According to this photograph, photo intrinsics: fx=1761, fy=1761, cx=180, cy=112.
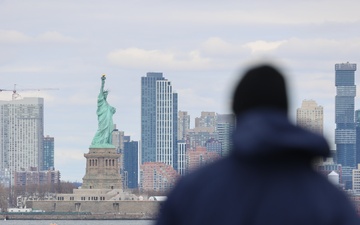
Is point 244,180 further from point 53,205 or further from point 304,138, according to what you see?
point 53,205

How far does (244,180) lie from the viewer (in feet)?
22.8

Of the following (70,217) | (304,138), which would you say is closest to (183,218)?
(304,138)

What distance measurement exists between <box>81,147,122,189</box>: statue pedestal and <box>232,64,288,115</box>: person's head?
135 meters

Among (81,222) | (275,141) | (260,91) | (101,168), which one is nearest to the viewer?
(275,141)

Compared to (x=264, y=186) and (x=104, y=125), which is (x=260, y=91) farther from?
(x=104, y=125)

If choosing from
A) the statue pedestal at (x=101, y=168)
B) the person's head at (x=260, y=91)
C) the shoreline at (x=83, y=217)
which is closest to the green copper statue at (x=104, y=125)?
the statue pedestal at (x=101, y=168)

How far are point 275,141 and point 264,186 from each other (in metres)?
0.18

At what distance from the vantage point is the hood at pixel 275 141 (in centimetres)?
689

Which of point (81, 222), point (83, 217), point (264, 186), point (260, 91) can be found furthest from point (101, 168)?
point (264, 186)

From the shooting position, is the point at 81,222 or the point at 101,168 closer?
the point at 81,222

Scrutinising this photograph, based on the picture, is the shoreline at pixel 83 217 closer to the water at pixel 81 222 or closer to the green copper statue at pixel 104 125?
the water at pixel 81 222

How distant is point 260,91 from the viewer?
716 centimetres

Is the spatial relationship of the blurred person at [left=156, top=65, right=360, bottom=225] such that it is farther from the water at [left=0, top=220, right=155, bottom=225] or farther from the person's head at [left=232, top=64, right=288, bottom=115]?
the water at [left=0, top=220, right=155, bottom=225]

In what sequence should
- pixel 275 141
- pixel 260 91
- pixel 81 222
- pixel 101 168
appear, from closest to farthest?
pixel 275 141
pixel 260 91
pixel 81 222
pixel 101 168
